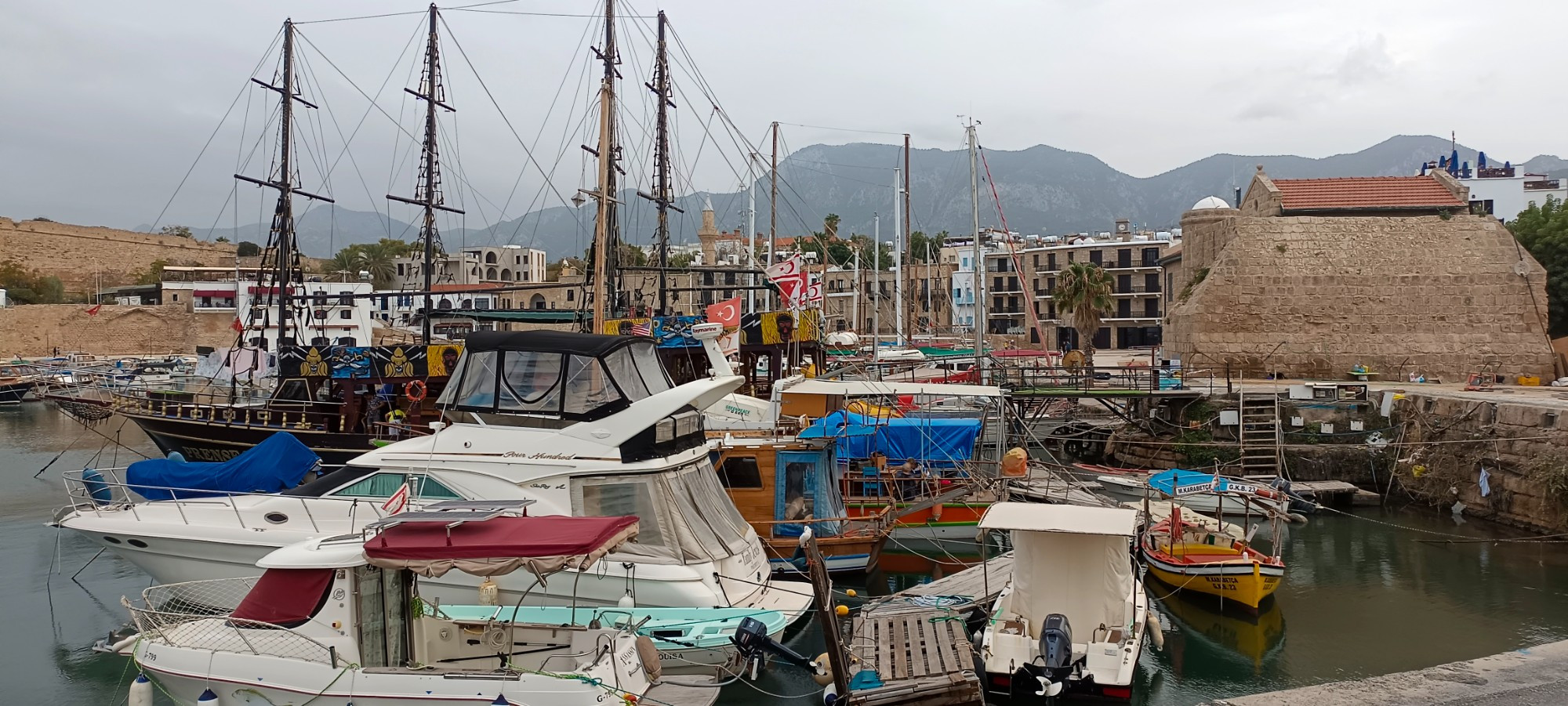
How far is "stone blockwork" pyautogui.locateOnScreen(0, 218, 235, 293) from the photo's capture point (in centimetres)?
9138

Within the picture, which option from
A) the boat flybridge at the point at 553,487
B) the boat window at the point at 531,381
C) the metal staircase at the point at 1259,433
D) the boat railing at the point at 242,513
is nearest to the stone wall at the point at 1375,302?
the metal staircase at the point at 1259,433

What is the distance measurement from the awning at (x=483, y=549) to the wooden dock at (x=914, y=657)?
10.8 feet

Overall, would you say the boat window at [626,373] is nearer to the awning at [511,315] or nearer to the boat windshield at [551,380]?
the boat windshield at [551,380]

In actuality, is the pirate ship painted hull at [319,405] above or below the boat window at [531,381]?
below

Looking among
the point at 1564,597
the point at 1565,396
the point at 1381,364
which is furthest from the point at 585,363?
the point at 1381,364

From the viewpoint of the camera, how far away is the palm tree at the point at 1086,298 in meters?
43.4

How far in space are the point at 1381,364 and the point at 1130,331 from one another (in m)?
33.4

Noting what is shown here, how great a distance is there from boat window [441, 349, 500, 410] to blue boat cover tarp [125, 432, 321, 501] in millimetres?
6019

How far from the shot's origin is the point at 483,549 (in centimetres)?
920

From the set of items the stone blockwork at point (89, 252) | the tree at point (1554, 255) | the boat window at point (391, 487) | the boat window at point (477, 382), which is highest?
the stone blockwork at point (89, 252)

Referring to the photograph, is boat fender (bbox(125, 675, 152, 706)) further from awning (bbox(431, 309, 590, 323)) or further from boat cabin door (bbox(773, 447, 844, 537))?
awning (bbox(431, 309, 590, 323))

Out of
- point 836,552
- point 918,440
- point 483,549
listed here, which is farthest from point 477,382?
point 918,440

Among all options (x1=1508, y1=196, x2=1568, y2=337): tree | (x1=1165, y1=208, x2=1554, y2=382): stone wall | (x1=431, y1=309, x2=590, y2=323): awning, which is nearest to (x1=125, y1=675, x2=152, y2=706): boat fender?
(x1=431, y1=309, x2=590, y2=323): awning

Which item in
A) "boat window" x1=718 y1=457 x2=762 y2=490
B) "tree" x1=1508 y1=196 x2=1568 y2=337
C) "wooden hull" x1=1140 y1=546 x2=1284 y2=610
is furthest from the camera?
"tree" x1=1508 y1=196 x2=1568 y2=337
